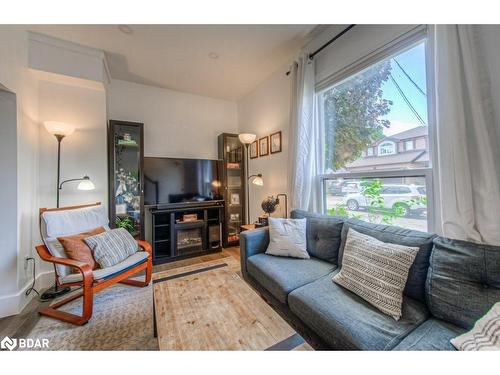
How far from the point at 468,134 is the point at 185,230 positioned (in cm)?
320

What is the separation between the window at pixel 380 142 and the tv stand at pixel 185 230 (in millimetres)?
1865

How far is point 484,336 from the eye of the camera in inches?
31.5

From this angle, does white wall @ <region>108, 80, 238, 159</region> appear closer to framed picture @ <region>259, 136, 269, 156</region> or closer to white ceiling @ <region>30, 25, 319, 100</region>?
white ceiling @ <region>30, 25, 319, 100</region>

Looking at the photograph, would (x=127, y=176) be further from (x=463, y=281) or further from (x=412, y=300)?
(x=463, y=281)

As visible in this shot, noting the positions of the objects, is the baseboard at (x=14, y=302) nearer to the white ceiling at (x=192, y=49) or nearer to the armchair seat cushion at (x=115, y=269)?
the armchair seat cushion at (x=115, y=269)

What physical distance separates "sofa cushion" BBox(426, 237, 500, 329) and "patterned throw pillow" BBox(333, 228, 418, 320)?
0.44 ft

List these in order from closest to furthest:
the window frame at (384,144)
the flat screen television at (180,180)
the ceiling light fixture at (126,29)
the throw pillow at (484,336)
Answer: the throw pillow at (484,336) → the window frame at (384,144) → the ceiling light fixture at (126,29) → the flat screen television at (180,180)

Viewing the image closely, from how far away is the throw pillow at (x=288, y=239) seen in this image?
183 cm

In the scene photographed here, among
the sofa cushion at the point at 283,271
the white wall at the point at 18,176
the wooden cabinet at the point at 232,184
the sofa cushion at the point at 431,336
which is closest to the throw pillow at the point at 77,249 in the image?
the white wall at the point at 18,176

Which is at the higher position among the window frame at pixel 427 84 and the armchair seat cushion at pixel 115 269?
the window frame at pixel 427 84

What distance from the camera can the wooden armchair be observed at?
1566 mm

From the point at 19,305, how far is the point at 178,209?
1.74 m
